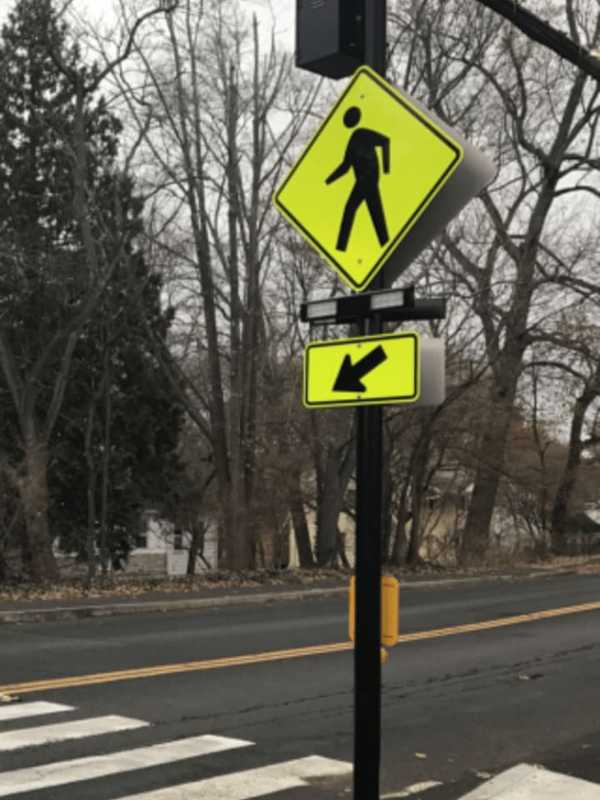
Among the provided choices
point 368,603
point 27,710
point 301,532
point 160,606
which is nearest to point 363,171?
point 368,603

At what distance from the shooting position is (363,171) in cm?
436

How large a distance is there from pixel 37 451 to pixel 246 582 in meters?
4.98

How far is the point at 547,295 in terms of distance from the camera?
1107 inches

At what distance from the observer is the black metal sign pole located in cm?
403

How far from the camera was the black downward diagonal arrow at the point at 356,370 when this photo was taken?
13.4ft

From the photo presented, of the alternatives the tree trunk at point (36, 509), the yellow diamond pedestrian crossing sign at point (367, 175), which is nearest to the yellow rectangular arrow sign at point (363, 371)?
the yellow diamond pedestrian crossing sign at point (367, 175)

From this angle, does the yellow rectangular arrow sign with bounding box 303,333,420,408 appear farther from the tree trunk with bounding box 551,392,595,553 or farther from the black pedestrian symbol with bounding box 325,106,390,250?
the tree trunk with bounding box 551,392,595,553

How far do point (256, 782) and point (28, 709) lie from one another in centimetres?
269

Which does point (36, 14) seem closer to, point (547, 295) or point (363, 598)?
point (547, 295)

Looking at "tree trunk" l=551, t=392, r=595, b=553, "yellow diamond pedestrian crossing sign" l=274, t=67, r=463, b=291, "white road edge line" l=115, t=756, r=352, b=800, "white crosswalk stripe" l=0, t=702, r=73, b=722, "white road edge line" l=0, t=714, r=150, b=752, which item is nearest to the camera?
"yellow diamond pedestrian crossing sign" l=274, t=67, r=463, b=291

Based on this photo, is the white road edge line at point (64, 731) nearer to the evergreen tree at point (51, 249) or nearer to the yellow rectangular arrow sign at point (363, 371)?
the yellow rectangular arrow sign at point (363, 371)

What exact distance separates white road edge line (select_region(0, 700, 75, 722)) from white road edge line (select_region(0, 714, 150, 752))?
1.35 ft

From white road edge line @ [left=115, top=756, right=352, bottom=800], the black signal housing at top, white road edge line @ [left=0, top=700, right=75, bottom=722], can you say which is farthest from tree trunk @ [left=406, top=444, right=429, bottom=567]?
the black signal housing at top

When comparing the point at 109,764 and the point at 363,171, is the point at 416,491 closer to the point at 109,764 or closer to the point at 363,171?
the point at 109,764
